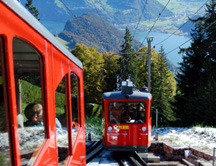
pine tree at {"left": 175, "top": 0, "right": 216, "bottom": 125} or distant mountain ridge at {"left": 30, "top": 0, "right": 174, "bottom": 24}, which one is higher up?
distant mountain ridge at {"left": 30, "top": 0, "right": 174, "bottom": 24}

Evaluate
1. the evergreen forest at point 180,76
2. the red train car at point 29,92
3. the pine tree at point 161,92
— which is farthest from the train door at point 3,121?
the pine tree at point 161,92

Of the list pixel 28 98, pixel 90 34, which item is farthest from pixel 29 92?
pixel 90 34

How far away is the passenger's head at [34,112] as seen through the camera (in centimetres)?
202

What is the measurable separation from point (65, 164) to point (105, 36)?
9671 centimetres

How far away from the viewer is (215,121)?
62.6 ft

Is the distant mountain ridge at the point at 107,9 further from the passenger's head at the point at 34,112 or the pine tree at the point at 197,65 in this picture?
the passenger's head at the point at 34,112

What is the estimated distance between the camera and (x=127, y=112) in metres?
9.30

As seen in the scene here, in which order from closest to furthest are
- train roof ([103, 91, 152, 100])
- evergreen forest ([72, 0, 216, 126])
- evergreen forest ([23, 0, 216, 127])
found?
train roof ([103, 91, 152, 100])
evergreen forest ([23, 0, 216, 127])
evergreen forest ([72, 0, 216, 126])

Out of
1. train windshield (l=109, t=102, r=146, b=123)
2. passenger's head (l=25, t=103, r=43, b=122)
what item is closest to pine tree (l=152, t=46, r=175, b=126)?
train windshield (l=109, t=102, r=146, b=123)

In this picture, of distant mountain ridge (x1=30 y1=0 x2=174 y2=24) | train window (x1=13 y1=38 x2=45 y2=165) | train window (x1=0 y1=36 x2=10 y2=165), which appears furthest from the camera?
distant mountain ridge (x1=30 y1=0 x2=174 y2=24)

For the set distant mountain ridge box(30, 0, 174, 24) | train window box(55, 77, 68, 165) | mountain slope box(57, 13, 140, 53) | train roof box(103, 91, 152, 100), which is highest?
distant mountain ridge box(30, 0, 174, 24)

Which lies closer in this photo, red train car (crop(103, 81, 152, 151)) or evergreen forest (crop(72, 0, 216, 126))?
red train car (crop(103, 81, 152, 151))

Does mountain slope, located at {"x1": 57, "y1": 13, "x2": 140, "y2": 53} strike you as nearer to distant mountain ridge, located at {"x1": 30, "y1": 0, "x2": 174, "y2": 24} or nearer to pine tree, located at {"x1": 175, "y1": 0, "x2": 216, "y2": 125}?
distant mountain ridge, located at {"x1": 30, "y1": 0, "x2": 174, "y2": 24}

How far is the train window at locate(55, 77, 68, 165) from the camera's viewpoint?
8.60 ft
